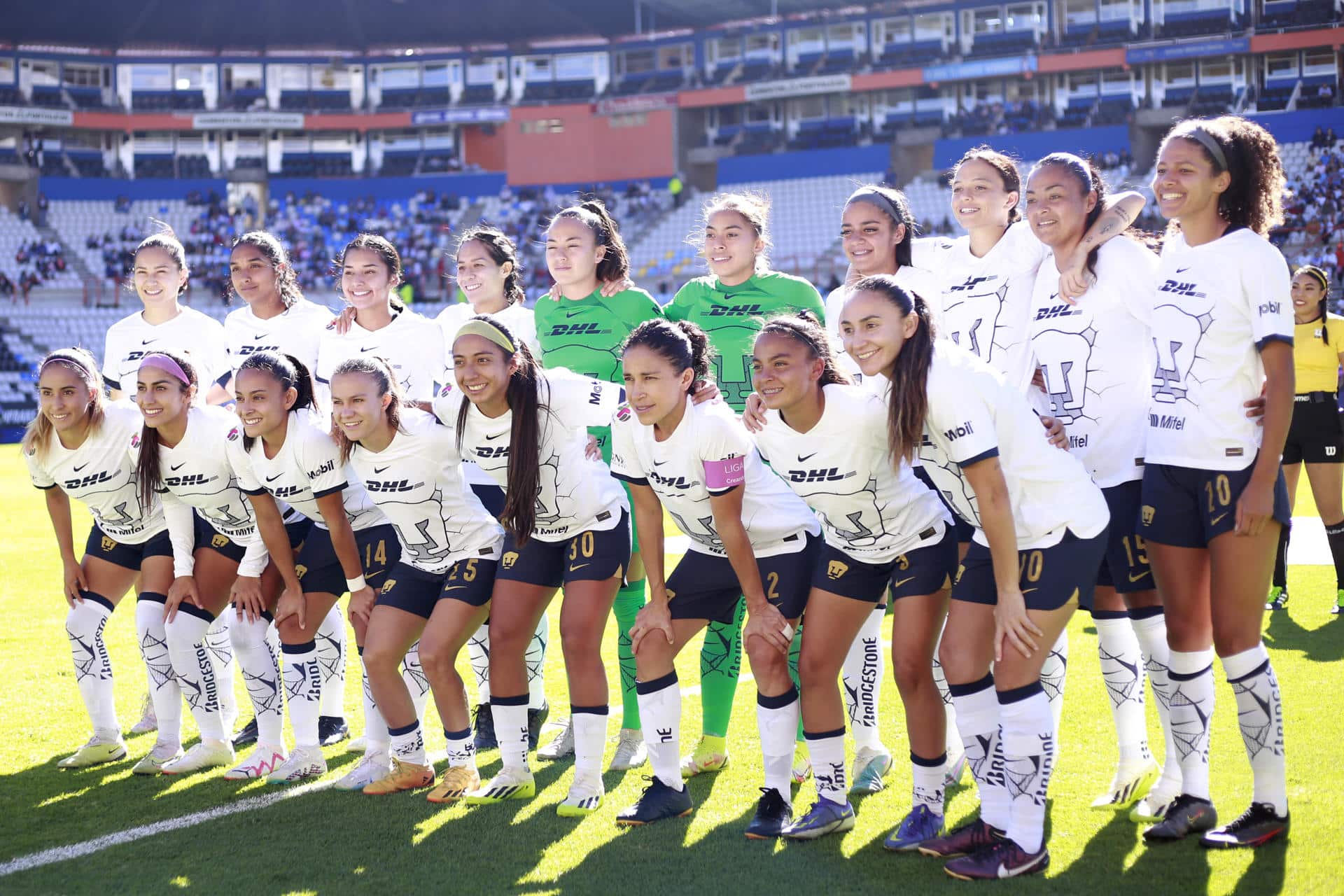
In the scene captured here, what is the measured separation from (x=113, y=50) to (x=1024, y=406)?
51.6 m

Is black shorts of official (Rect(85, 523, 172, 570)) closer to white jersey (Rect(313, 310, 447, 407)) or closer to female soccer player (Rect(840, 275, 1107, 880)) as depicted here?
white jersey (Rect(313, 310, 447, 407))

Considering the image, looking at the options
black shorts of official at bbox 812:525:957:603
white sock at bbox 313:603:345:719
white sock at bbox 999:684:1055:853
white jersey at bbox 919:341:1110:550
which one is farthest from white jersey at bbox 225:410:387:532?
white sock at bbox 999:684:1055:853

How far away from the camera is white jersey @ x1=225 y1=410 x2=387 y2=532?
206 inches

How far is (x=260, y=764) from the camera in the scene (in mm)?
5445

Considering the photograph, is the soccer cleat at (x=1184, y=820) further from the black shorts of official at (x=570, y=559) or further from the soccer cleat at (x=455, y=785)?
the soccer cleat at (x=455, y=785)

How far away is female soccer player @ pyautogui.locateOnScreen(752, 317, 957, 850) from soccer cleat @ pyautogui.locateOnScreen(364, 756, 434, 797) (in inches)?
67.6

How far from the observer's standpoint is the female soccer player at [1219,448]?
396cm

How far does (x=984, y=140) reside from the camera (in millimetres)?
38188

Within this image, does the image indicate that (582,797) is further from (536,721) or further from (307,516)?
(307,516)

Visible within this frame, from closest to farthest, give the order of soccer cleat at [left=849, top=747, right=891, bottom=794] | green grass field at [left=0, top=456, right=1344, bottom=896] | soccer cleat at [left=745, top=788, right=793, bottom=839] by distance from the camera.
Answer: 1. green grass field at [left=0, top=456, right=1344, bottom=896]
2. soccer cleat at [left=745, top=788, right=793, bottom=839]
3. soccer cleat at [left=849, top=747, right=891, bottom=794]

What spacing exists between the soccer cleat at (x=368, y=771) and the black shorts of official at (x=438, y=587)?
0.76 meters

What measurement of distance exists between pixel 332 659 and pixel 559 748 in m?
1.20

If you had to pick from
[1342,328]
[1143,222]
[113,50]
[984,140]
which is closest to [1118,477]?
[1342,328]

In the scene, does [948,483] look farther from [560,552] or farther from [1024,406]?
[560,552]
